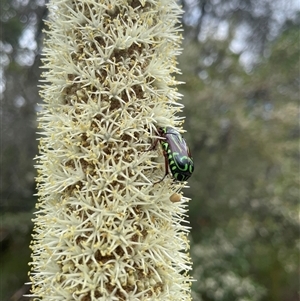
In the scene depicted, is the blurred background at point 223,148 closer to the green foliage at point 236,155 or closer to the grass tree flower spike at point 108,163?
the green foliage at point 236,155

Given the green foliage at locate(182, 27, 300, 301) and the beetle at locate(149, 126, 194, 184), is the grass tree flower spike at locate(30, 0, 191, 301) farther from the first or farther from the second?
the green foliage at locate(182, 27, 300, 301)

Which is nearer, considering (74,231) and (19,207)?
(74,231)

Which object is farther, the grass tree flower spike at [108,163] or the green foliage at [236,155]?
the green foliage at [236,155]

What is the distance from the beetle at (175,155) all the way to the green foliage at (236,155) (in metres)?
A: 2.71

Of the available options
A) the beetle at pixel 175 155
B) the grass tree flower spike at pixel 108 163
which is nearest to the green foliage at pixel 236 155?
the grass tree flower spike at pixel 108 163

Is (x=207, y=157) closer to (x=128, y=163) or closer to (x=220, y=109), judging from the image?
(x=220, y=109)

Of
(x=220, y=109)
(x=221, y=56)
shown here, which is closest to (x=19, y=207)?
(x=220, y=109)

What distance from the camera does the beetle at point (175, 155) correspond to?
139cm

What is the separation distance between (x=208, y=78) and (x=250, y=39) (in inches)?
73.4

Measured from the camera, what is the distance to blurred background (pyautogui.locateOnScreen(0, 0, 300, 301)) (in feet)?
11.2

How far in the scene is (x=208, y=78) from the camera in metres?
4.64

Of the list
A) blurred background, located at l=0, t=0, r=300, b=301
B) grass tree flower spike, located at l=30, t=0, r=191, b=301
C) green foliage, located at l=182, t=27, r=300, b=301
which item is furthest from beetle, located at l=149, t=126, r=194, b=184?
green foliage, located at l=182, t=27, r=300, b=301

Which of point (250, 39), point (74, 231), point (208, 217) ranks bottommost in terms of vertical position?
point (208, 217)

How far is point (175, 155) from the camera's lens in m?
1.41
